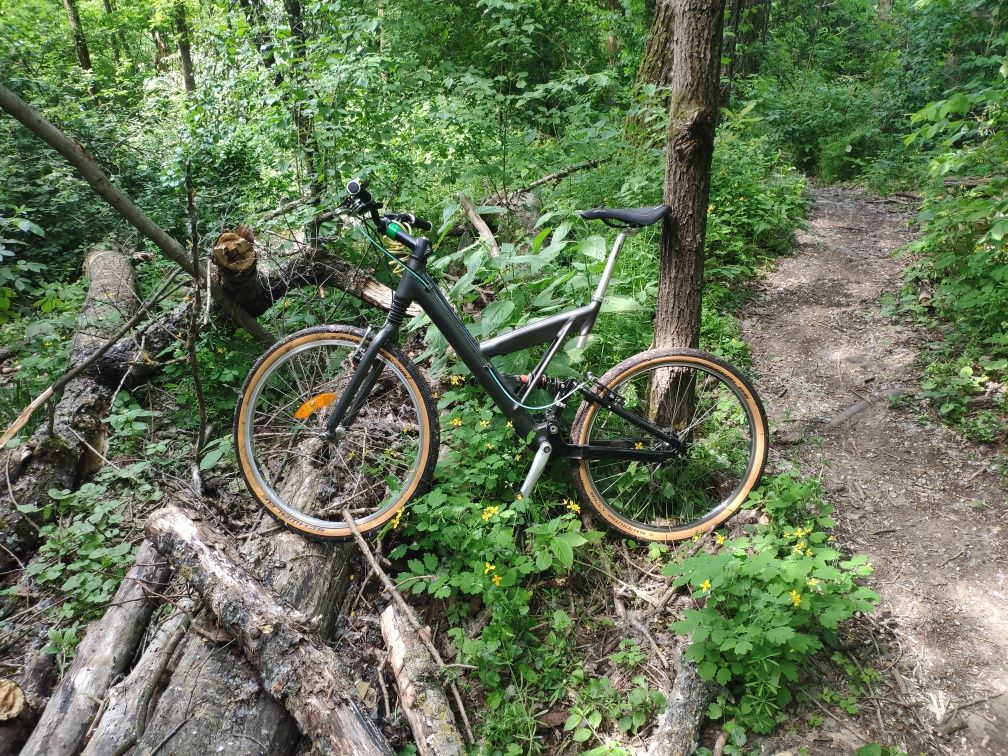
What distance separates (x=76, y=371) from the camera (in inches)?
134

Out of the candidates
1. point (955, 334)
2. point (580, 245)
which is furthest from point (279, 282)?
point (955, 334)

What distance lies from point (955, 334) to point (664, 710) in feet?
11.0

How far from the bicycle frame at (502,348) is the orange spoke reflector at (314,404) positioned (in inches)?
5.7

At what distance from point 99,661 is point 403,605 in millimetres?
1342

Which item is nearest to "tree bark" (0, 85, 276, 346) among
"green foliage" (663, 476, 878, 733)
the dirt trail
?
"green foliage" (663, 476, 878, 733)

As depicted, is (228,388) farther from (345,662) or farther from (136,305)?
(345,662)

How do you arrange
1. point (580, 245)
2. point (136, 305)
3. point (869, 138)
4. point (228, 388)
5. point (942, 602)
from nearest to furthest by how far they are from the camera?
point (942, 602) < point (580, 245) < point (228, 388) < point (136, 305) < point (869, 138)

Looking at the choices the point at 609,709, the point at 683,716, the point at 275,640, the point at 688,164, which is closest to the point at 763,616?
the point at 683,716

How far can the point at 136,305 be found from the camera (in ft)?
17.4

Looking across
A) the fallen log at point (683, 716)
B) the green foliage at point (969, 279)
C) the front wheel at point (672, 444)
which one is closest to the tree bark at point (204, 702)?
the fallen log at point (683, 716)

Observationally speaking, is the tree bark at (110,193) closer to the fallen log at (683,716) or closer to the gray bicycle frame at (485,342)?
the gray bicycle frame at (485,342)

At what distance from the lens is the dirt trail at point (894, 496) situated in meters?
2.23

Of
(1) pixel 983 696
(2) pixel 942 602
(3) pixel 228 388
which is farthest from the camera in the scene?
(3) pixel 228 388

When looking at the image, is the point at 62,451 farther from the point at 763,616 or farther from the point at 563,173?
the point at 563,173
